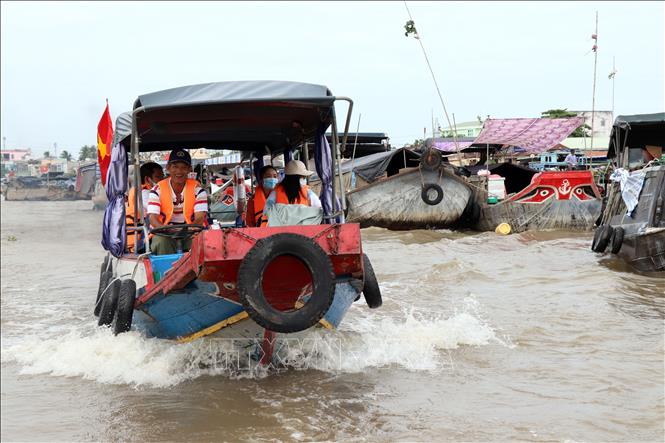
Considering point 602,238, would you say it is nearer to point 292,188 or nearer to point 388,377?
point 388,377

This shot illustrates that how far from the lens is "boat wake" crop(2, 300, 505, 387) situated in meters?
5.70

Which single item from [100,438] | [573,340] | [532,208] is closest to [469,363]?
[573,340]

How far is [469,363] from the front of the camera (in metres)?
6.02

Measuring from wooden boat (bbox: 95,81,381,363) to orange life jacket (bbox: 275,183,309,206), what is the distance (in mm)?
175

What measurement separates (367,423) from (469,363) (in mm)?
1621

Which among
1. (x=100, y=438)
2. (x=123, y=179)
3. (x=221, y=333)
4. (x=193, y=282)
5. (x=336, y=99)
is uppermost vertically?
(x=336, y=99)

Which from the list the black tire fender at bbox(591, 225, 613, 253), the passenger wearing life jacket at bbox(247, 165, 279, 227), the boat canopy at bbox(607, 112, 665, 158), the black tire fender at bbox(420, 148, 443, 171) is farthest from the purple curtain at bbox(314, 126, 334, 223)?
the black tire fender at bbox(420, 148, 443, 171)

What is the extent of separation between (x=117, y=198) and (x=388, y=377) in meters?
2.63

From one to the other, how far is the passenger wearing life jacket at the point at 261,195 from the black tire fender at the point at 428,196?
10437mm

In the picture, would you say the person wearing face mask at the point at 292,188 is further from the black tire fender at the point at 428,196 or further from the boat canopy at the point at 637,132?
the black tire fender at the point at 428,196

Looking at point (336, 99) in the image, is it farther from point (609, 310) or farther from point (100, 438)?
point (609, 310)

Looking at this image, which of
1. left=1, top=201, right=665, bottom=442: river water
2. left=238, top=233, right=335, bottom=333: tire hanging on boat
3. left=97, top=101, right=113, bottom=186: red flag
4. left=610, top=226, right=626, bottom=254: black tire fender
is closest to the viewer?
left=238, top=233, right=335, bottom=333: tire hanging on boat

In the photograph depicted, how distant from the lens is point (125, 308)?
5336mm

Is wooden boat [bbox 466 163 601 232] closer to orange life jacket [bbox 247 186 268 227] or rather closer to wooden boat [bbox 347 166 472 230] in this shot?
wooden boat [bbox 347 166 472 230]
